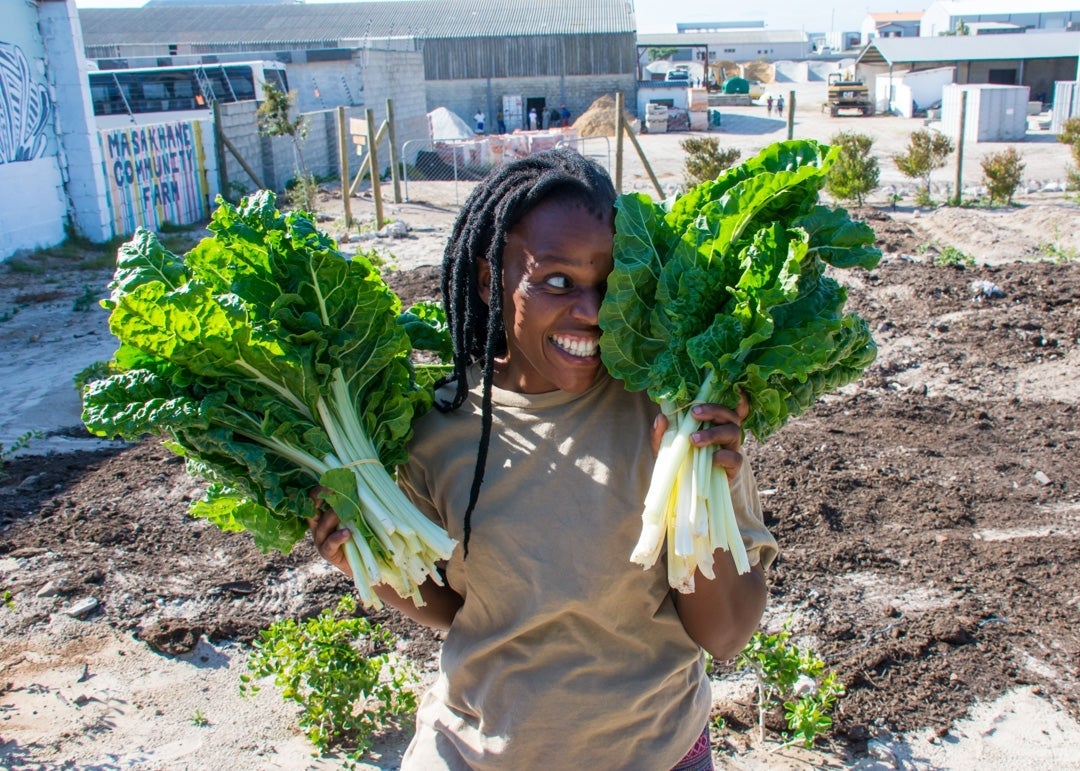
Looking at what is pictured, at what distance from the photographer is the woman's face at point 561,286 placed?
197 cm

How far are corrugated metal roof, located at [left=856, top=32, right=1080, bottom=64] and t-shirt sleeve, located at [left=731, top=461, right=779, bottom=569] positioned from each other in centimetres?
4973

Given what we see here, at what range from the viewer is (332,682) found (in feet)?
13.0

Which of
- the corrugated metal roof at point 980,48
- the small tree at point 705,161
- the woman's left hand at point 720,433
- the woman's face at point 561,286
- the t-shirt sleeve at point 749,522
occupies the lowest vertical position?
the small tree at point 705,161

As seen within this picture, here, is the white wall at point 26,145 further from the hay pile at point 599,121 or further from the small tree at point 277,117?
the hay pile at point 599,121

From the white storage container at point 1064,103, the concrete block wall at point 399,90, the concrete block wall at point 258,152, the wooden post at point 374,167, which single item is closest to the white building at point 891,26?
the white storage container at point 1064,103

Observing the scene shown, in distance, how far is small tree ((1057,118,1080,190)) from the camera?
17.9 m

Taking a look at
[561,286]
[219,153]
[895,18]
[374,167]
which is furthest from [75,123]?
[895,18]

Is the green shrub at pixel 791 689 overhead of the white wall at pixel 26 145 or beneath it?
beneath

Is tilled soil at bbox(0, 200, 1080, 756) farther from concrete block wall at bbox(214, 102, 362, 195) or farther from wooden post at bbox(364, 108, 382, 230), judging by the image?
concrete block wall at bbox(214, 102, 362, 195)

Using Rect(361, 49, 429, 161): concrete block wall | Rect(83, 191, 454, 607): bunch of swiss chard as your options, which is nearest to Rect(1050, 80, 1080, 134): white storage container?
Rect(361, 49, 429, 161): concrete block wall

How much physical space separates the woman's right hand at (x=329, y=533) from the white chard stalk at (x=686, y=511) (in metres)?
0.62

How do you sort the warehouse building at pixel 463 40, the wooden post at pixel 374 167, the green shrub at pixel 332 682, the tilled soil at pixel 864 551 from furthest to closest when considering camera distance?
1. the warehouse building at pixel 463 40
2. the wooden post at pixel 374 167
3. the tilled soil at pixel 864 551
4. the green shrub at pixel 332 682

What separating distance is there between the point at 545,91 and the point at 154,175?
33.6 meters

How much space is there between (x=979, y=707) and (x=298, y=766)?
2.77 meters
